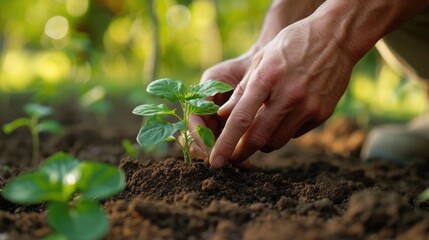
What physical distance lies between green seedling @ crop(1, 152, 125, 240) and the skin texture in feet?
1.81

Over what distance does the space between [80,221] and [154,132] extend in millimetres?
497

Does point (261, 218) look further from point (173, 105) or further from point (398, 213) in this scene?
point (173, 105)

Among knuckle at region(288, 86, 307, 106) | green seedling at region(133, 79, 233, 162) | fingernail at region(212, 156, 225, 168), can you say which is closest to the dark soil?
fingernail at region(212, 156, 225, 168)

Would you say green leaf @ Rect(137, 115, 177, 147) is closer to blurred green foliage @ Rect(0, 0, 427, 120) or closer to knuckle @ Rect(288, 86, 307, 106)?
knuckle @ Rect(288, 86, 307, 106)

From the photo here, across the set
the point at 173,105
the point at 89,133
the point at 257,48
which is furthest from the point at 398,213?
the point at 173,105

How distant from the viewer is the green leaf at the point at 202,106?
1495mm

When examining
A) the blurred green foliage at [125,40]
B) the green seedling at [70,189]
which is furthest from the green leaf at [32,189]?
the blurred green foliage at [125,40]

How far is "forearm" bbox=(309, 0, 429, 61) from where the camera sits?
5.17 feet

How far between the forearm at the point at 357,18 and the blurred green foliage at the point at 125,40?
2.71 meters

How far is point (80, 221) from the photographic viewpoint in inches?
39.6

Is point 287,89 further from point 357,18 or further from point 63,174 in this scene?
point 63,174

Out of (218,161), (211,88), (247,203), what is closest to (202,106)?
(211,88)

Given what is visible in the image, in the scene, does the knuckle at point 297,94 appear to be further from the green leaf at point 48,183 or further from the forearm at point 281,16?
the green leaf at point 48,183

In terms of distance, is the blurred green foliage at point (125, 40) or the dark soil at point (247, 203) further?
the blurred green foliage at point (125, 40)
